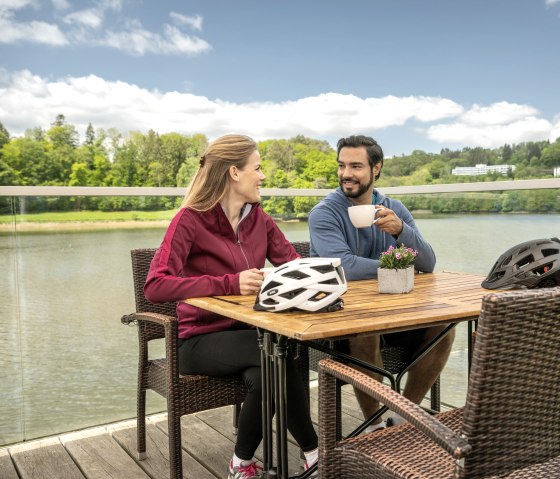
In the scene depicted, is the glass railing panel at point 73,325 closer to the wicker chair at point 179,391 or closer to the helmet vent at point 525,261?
the wicker chair at point 179,391

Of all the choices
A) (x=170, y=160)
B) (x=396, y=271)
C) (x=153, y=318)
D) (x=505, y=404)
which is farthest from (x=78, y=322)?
(x=170, y=160)

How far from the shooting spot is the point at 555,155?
39.6 meters

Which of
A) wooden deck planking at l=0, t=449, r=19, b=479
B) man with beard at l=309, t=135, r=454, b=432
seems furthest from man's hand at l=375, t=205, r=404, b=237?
wooden deck planking at l=0, t=449, r=19, b=479

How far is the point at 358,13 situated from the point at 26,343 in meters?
55.2

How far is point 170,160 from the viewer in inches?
1681

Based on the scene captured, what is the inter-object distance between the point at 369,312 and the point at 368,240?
1036 mm

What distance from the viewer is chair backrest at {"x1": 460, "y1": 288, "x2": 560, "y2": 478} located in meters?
1.14

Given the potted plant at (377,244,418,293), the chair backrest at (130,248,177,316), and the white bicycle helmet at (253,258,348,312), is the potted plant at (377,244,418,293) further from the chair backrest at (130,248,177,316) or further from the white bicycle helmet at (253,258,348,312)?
the chair backrest at (130,248,177,316)

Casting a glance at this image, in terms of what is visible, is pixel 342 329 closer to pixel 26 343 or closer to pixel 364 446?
pixel 364 446

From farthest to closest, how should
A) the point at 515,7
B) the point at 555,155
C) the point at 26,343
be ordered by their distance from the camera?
1. the point at 515,7
2. the point at 555,155
3. the point at 26,343

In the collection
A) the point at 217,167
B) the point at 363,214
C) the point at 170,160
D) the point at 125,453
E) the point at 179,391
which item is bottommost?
the point at 125,453

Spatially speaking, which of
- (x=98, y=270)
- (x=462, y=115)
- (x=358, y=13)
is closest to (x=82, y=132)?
(x=358, y=13)

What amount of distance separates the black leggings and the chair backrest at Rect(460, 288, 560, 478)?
0.88m

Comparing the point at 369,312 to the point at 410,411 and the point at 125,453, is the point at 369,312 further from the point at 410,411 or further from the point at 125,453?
the point at 125,453
